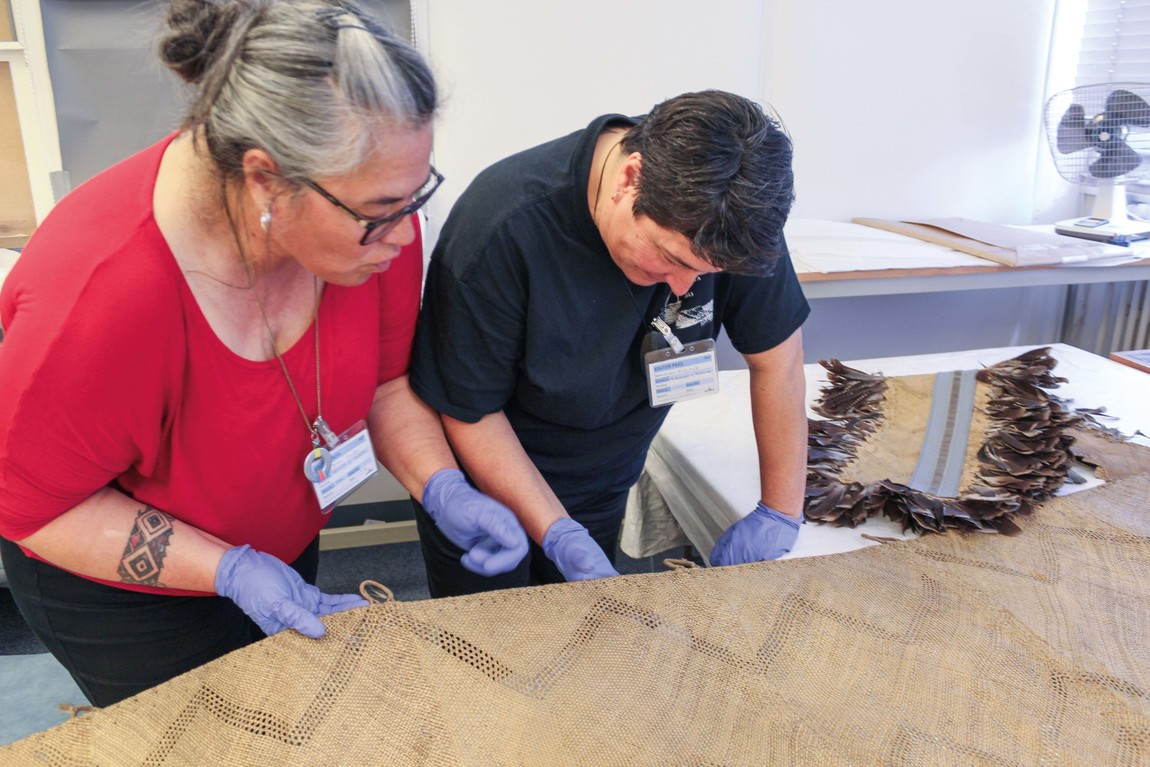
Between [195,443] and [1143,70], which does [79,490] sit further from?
[1143,70]

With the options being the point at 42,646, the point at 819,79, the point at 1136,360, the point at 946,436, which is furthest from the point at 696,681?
the point at 819,79

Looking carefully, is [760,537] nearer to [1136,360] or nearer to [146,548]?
[146,548]

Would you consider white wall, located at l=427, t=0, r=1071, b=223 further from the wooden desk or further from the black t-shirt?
the black t-shirt

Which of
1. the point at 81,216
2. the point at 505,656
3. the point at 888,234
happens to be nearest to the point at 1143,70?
the point at 888,234

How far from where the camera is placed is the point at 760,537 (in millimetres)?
1291

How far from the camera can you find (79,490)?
90cm

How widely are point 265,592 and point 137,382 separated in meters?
0.29

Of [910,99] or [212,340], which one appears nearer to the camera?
[212,340]

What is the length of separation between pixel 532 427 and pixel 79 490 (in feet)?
2.12

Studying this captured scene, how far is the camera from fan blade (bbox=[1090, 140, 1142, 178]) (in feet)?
8.82

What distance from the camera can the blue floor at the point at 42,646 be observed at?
5.34ft

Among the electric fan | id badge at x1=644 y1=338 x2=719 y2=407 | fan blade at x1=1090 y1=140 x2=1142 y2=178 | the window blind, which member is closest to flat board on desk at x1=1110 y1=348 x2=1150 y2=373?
the electric fan

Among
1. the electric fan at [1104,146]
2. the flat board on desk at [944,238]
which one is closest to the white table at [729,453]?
the flat board on desk at [944,238]

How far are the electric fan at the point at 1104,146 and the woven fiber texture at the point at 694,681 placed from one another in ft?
6.71
